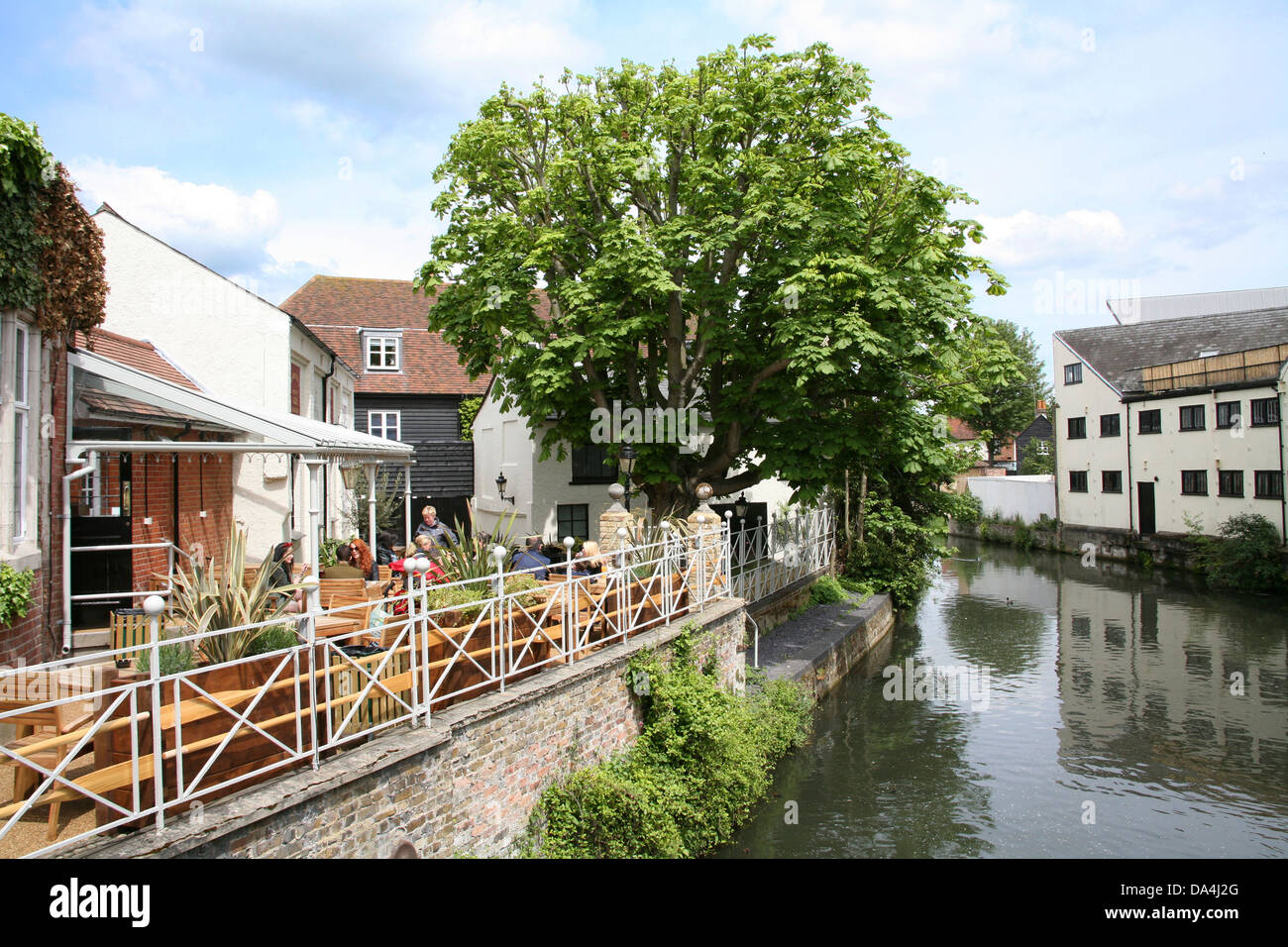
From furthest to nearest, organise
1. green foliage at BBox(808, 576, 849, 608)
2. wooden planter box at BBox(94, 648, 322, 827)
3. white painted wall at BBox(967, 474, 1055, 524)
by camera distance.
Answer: white painted wall at BBox(967, 474, 1055, 524), green foliage at BBox(808, 576, 849, 608), wooden planter box at BBox(94, 648, 322, 827)

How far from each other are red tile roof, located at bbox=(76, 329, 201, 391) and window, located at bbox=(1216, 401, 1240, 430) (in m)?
33.4

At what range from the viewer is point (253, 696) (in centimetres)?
525

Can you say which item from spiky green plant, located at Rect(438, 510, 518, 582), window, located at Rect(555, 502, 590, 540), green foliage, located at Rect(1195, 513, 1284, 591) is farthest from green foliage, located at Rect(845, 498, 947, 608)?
spiky green plant, located at Rect(438, 510, 518, 582)

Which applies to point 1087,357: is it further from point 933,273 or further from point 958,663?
point 933,273

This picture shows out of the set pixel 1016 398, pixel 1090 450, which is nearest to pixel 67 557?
pixel 1090 450

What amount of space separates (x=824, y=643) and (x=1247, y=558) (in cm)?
1900

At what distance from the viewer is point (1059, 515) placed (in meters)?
39.5

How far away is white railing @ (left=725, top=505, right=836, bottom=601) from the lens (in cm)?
1733

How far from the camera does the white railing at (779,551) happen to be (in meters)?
17.3

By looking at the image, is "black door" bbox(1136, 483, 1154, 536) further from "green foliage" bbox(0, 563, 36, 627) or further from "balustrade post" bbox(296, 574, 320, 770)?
"green foliage" bbox(0, 563, 36, 627)

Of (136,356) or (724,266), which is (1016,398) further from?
(136,356)

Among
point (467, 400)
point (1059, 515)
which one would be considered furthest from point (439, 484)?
point (1059, 515)

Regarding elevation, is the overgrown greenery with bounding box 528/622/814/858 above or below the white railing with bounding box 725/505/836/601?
below
